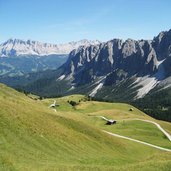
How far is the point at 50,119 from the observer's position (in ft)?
238

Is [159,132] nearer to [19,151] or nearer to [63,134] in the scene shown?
[63,134]

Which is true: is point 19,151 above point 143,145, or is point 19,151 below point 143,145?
above

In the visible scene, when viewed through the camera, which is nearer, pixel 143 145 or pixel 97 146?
pixel 97 146

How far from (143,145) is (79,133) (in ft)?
93.1

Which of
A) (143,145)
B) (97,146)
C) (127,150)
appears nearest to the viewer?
(97,146)

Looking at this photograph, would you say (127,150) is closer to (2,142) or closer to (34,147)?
(34,147)

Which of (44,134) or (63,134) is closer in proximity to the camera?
(44,134)

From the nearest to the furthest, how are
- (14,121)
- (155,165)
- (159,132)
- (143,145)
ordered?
(155,165), (14,121), (143,145), (159,132)

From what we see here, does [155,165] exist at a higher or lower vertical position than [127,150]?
higher

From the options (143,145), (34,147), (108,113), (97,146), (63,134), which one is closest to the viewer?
(34,147)

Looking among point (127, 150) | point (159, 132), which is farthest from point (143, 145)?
point (159, 132)

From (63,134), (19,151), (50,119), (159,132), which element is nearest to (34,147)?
(19,151)

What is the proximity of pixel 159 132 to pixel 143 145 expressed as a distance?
26.5 meters

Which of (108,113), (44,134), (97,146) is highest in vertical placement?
(44,134)
